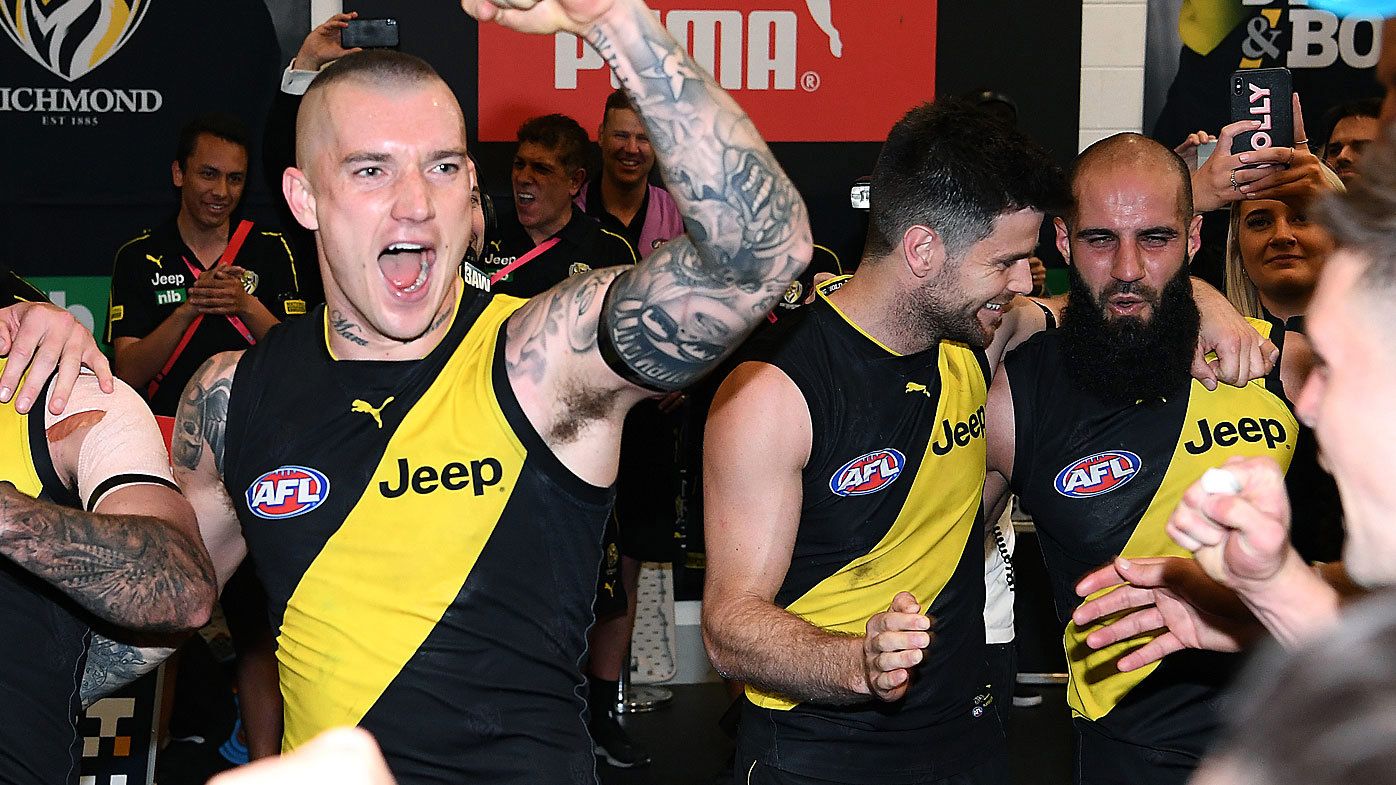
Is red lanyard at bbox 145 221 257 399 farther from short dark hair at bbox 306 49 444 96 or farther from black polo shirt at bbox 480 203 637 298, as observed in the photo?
short dark hair at bbox 306 49 444 96

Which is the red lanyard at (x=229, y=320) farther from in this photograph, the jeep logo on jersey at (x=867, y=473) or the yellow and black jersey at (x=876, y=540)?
the jeep logo on jersey at (x=867, y=473)

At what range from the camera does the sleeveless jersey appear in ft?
6.79

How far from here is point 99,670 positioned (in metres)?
2.30

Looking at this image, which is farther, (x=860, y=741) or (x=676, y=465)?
(x=676, y=465)

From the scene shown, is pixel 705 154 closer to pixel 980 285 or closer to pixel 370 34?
pixel 980 285

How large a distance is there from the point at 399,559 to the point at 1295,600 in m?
1.26

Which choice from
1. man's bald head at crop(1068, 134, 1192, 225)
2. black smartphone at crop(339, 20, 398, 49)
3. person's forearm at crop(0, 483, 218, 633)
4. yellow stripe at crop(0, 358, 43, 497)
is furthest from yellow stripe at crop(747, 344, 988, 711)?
black smartphone at crop(339, 20, 398, 49)

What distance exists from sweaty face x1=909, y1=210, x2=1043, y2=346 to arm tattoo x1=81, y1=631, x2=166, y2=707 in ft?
5.18

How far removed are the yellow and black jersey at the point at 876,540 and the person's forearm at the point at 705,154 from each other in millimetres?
849

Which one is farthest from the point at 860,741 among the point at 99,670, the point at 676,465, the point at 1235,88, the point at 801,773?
the point at 676,465

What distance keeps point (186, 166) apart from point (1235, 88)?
3596mm

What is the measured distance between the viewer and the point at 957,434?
9.20ft

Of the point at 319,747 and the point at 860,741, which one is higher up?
the point at 319,747

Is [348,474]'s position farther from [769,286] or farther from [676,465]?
[676,465]
